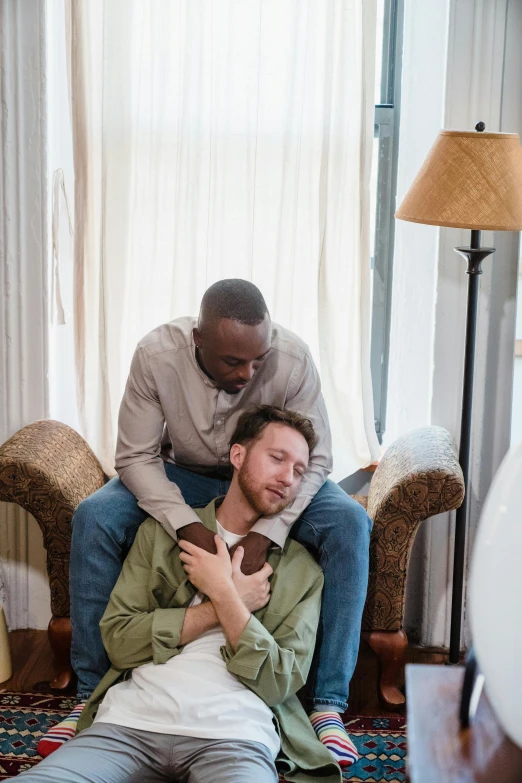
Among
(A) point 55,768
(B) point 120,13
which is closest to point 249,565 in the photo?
(A) point 55,768

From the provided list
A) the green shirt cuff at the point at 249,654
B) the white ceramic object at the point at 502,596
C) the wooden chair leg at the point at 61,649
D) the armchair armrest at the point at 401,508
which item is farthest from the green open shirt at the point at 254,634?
the white ceramic object at the point at 502,596

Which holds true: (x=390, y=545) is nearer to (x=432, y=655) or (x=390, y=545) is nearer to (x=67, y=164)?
(x=432, y=655)

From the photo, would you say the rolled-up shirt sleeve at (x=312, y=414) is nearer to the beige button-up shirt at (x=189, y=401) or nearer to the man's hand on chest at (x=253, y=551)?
the beige button-up shirt at (x=189, y=401)

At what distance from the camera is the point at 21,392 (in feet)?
9.49

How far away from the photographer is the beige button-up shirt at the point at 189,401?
94.0 inches

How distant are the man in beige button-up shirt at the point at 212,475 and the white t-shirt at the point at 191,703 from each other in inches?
11.9

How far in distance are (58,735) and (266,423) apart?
2.99ft

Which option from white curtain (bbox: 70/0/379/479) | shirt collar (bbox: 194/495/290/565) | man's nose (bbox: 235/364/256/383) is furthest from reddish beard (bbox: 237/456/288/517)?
white curtain (bbox: 70/0/379/479)

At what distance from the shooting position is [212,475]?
8.44 ft

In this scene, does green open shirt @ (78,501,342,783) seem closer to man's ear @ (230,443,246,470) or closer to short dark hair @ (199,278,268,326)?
man's ear @ (230,443,246,470)

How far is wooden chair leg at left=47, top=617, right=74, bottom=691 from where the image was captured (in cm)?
254

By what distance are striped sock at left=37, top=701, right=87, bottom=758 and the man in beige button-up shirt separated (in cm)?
11

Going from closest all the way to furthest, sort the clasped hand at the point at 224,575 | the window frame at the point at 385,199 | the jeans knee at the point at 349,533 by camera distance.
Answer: the clasped hand at the point at 224,575, the jeans knee at the point at 349,533, the window frame at the point at 385,199

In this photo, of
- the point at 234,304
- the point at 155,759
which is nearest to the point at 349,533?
the point at 234,304
